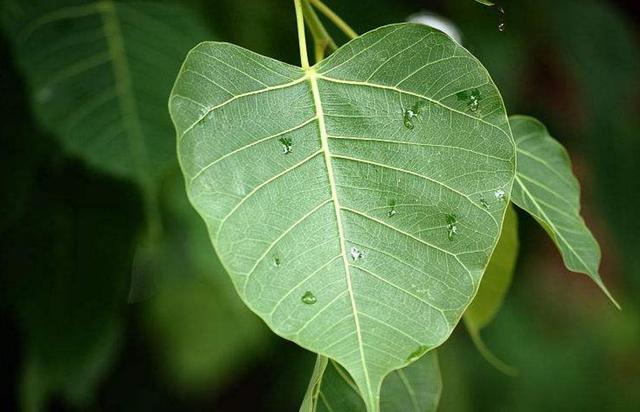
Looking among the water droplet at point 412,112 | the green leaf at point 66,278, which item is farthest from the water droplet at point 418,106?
the green leaf at point 66,278

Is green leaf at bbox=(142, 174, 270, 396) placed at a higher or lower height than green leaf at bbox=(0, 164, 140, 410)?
lower

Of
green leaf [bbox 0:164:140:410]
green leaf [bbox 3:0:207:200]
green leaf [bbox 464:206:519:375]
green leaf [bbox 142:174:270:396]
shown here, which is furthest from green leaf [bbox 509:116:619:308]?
green leaf [bbox 142:174:270:396]

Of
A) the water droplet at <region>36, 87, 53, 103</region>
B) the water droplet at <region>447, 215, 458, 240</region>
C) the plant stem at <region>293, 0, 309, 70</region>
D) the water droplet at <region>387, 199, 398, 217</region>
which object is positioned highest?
the plant stem at <region>293, 0, 309, 70</region>

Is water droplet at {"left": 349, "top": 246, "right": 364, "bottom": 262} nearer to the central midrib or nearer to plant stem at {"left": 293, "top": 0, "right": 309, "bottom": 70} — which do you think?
the central midrib

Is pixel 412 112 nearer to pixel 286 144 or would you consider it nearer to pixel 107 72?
pixel 286 144

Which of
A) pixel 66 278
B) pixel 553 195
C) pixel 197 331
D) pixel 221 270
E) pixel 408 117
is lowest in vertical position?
pixel 197 331

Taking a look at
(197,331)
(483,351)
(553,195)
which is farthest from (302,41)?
(197,331)

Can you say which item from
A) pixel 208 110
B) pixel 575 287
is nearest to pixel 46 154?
Answer: pixel 208 110
